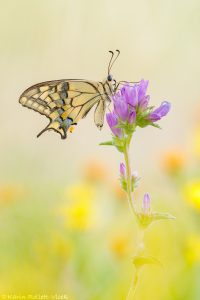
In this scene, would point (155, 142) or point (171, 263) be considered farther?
point (155, 142)

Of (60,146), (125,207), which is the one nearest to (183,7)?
(60,146)

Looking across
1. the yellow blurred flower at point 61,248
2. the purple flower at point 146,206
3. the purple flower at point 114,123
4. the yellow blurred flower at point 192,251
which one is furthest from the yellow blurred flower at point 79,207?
the purple flower at point 146,206

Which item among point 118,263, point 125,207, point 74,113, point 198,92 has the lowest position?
point 118,263

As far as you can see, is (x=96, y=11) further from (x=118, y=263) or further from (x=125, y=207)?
(x=118, y=263)

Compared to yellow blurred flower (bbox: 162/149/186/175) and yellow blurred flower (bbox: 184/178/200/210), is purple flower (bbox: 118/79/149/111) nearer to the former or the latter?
yellow blurred flower (bbox: 184/178/200/210)

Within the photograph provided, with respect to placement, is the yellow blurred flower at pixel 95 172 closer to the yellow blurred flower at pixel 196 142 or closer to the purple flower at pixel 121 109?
the yellow blurred flower at pixel 196 142

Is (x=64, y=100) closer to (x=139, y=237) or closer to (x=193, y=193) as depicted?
(x=193, y=193)
